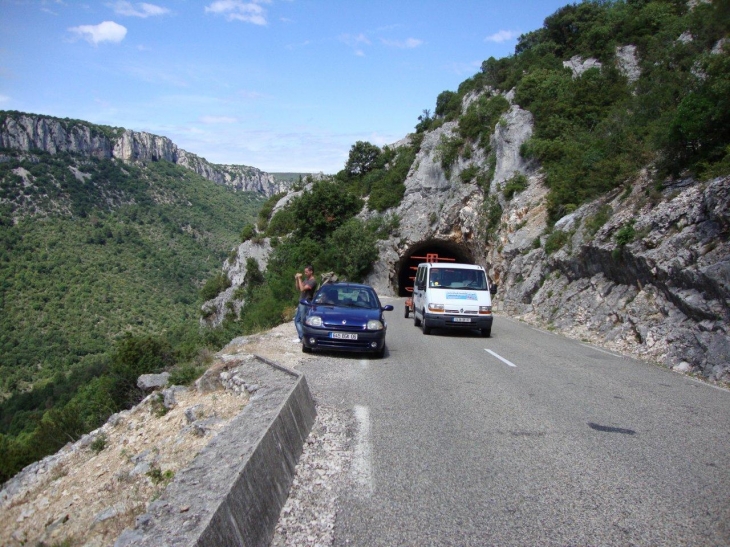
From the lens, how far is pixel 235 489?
130 inches

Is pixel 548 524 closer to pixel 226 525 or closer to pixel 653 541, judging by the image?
pixel 653 541

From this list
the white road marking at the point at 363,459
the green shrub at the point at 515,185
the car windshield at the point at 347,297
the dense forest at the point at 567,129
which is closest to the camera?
the white road marking at the point at 363,459

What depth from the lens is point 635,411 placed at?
23.2ft

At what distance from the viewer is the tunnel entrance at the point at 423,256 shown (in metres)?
46.0

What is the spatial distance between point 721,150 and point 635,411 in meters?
11.6

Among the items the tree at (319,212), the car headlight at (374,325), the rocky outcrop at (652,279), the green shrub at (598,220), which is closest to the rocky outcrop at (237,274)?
the tree at (319,212)

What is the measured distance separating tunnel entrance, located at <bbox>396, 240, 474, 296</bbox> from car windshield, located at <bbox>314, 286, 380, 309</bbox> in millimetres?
31479

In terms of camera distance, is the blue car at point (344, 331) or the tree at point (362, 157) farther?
the tree at point (362, 157)

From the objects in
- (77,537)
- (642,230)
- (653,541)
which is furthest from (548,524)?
(642,230)

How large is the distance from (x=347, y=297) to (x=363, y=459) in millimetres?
7724

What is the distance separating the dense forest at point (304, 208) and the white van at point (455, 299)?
6.66m

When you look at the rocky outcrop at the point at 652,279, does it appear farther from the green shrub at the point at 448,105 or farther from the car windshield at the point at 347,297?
the green shrub at the point at 448,105

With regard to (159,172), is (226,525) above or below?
below

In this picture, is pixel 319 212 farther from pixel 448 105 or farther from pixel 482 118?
pixel 448 105
